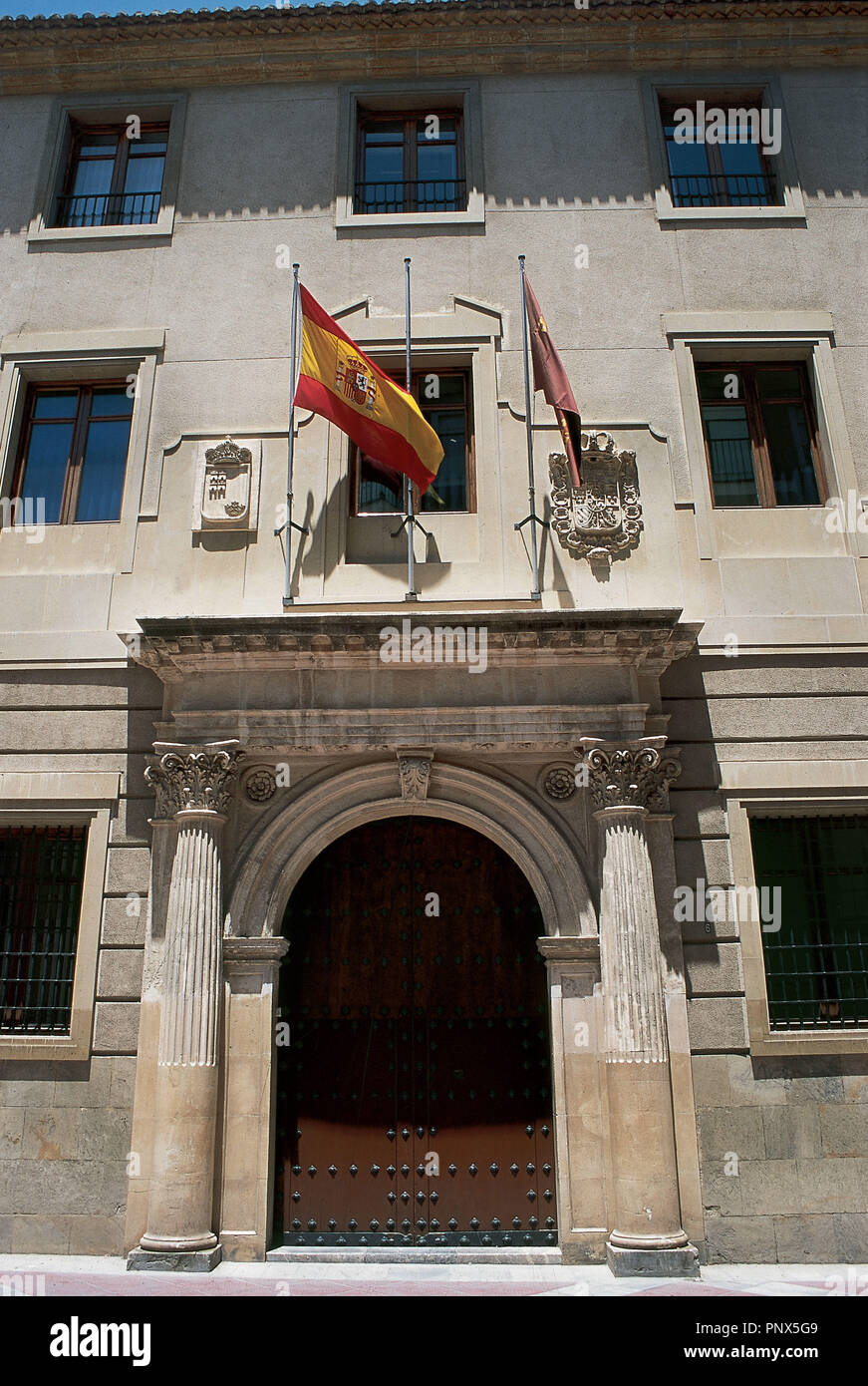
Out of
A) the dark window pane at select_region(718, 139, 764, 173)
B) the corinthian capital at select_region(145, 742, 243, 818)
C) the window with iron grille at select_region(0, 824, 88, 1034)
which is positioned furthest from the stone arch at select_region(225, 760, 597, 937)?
the dark window pane at select_region(718, 139, 764, 173)

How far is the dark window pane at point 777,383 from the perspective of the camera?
11109mm

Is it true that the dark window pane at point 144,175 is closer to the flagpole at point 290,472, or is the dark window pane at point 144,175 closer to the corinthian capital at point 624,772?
the flagpole at point 290,472

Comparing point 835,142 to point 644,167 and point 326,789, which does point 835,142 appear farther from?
point 326,789

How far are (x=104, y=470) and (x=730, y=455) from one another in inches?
281

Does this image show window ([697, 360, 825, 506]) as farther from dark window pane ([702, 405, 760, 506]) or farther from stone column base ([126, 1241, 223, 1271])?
stone column base ([126, 1241, 223, 1271])

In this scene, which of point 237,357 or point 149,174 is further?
point 149,174

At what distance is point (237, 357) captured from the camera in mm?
10984

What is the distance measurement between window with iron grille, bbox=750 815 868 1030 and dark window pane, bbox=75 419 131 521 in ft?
25.6

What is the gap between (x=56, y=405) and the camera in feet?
37.3

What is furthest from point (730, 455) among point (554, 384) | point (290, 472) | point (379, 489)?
point (290, 472)
